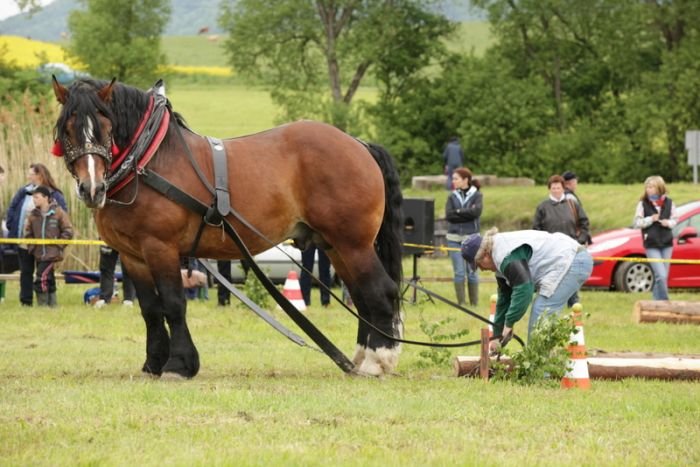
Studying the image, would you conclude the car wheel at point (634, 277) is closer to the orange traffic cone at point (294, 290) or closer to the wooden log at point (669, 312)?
the wooden log at point (669, 312)

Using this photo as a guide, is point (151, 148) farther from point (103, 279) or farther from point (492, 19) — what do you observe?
point (492, 19)

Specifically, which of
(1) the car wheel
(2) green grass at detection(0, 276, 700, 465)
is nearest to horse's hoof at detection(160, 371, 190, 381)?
(2) green grass at detection(0, 276, 700, 465)

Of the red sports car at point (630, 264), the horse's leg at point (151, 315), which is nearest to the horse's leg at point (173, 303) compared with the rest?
the horse's leg at point (151, 315)

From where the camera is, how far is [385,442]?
7.52 m

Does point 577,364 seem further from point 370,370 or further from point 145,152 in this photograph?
point 145,152

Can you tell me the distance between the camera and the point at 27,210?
18359mm

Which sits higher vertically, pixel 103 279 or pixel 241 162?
pixel 241 162

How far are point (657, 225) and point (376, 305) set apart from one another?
8350mm

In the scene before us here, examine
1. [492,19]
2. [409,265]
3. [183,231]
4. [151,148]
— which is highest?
[492,19]

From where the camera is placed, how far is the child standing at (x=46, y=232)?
59.2ft

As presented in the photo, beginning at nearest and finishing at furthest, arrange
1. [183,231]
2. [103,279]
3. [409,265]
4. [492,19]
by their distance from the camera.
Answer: [183,231] → [103,279] → [409,265] → [492,19]

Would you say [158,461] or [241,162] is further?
[241,162]

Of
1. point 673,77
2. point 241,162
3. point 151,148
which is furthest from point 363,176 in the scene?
point 673,77

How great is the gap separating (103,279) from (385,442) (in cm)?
1147
